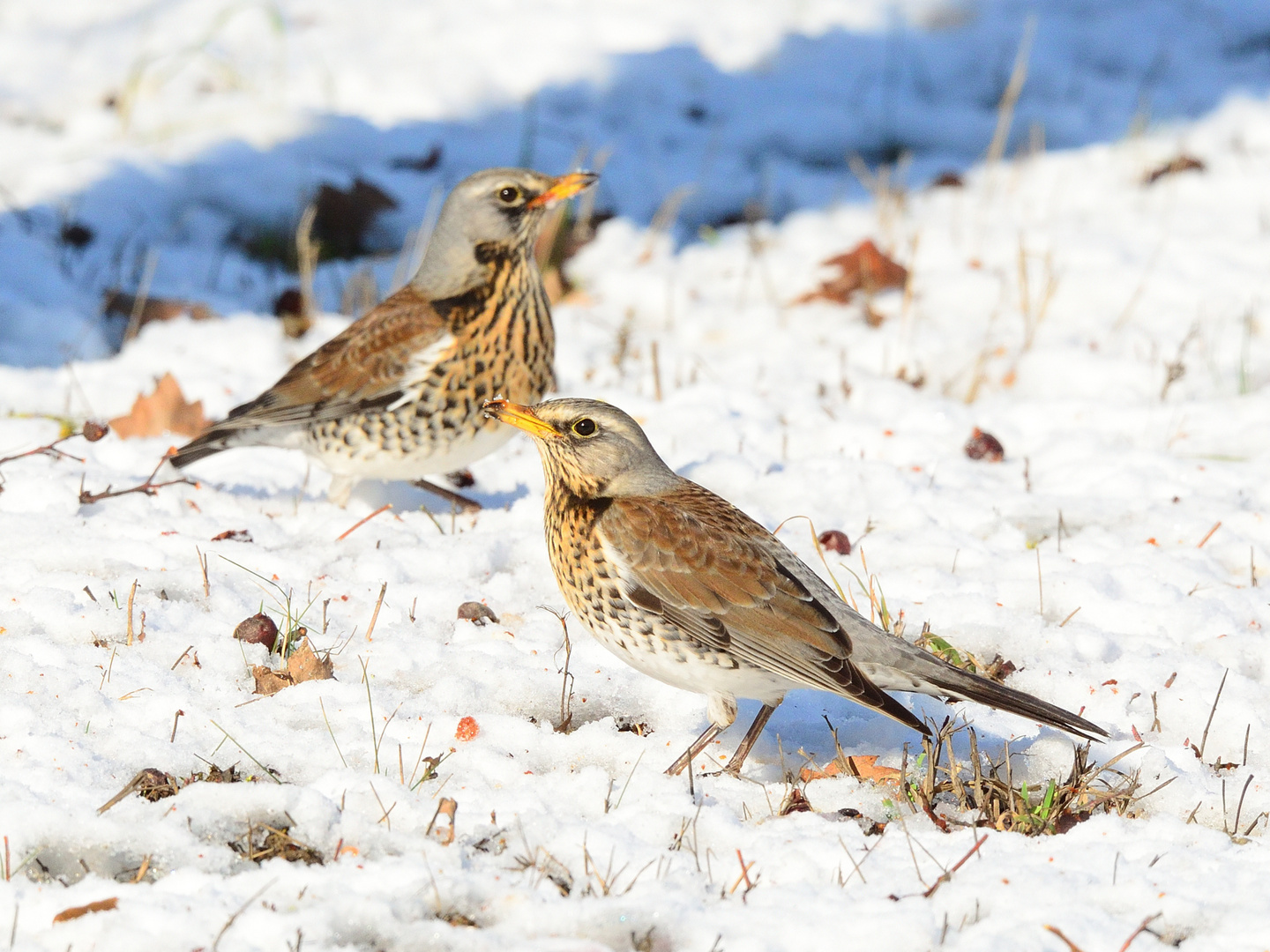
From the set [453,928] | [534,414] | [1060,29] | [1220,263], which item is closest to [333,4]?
[1060,29]

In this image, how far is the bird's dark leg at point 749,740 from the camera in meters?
3.77

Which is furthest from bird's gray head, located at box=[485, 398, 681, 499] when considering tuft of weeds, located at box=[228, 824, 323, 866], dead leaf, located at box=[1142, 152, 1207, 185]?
dead leaf, located at box=[1142, 152, 1207, 185]

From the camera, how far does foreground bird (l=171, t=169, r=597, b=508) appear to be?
5.29 m

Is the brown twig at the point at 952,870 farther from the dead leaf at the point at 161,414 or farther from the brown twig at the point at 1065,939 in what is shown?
the dead leaf at the point at 161,414

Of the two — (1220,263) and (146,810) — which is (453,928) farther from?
(1220,263)

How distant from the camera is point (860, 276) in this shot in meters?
7.63

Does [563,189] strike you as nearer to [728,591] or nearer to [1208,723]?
[728,591]

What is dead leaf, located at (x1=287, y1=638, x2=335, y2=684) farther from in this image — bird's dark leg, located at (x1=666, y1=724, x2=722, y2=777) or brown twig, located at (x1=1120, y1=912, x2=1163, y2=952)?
brown twig, located at (x1=1120, y1=912, x2=1163, y2=952)

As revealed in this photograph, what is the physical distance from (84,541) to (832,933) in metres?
2.88

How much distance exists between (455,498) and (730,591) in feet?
6.82

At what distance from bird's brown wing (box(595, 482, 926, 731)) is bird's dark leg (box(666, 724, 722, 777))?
28 centimetres

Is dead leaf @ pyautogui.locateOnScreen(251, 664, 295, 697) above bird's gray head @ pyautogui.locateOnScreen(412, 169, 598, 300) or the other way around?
the other way around

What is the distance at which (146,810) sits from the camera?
317cm

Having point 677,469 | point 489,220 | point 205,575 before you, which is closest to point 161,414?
point 489,220
